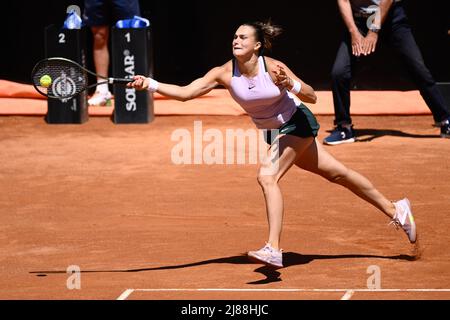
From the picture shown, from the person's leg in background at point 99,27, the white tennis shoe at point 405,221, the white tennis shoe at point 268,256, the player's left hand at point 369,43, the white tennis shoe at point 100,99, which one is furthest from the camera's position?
the white tennis shoe at point 100,99

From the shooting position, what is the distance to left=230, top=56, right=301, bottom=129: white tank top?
7.55 metres

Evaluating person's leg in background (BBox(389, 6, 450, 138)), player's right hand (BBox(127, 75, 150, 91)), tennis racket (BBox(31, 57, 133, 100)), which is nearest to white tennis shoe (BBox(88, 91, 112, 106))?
person's leg in background (BBox(389, 6, 450, 138))

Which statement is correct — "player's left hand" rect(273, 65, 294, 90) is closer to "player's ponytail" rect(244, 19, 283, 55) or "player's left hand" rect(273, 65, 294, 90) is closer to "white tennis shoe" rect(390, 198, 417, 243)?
"player's ponytail" rect(244, 19, 283, 55)

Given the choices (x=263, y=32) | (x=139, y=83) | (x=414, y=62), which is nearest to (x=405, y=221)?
(x=263, y=32)

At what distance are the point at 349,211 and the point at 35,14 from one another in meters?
6.58

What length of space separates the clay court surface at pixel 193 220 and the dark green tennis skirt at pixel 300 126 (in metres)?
0.85

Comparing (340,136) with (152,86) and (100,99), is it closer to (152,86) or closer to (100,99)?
(100,99)

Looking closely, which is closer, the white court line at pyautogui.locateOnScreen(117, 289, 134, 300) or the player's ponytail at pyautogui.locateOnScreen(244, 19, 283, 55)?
the white court line at pyautogui.locateOnScreen(117, 289, 134, 300)

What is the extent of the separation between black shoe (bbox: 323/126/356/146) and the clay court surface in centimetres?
16

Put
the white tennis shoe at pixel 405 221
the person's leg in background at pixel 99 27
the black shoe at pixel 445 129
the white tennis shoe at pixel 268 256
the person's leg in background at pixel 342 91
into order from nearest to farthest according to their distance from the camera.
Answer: the white tennis shoe at pixel 268 256 → the white tennis shoe at pixel 405 221 → the person's leg in background at pixel 342 91 → the black shoe at pixel 445 129 → the person's leg in background at pixel 99 27

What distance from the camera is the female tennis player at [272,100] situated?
745 cm

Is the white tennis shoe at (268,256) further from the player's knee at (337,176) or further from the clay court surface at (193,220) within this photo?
the player's knee at (337,176)

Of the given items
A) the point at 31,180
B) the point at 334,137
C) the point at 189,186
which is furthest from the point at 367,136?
the point at 31,180

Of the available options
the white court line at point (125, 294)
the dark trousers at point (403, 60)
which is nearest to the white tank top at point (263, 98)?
the white court line at point (125, 294)
